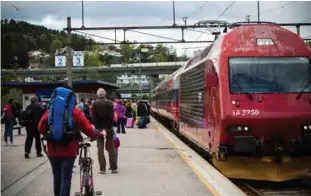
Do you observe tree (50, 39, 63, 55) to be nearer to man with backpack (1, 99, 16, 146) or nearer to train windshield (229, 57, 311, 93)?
man with backpack (1, 99, 16, 146)

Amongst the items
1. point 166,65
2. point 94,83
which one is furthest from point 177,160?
point 166,65

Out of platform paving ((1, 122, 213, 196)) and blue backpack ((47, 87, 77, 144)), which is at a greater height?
blue backpack ((47, 87, 77, 144))

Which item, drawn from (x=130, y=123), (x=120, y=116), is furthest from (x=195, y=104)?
(x=130, y=123)

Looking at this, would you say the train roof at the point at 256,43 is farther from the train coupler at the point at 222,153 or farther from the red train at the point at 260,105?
the train coupler at the point at 222,153

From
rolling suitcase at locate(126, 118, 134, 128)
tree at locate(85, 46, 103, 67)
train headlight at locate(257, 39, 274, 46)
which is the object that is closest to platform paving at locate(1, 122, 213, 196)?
train headlight at locate(257, 39, 274, 46)

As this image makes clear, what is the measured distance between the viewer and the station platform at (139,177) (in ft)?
30.0

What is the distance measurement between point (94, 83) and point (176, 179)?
92.8 ft

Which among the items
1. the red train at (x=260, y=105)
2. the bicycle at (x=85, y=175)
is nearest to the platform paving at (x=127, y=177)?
the red train at (x=260, y=105)

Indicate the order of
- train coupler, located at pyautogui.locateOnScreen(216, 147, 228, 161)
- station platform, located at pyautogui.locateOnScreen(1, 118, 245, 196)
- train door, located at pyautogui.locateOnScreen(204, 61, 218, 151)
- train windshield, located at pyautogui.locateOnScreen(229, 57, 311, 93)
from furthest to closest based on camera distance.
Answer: train door, located at pyautogui.locateOnScreen(204, 61, 218, 151) < train windshield, located at pyautogui.locateOnScreen(229, 57, 311, 93) < train coupler, located at pyautogui.locateOnScreen(216, 147, 228, 161) < station platform, located at pyautogui.locateOnScreen(1, 118, 245, 196)

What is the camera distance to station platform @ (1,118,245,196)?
30.0 ft

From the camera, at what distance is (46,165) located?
12555 mm

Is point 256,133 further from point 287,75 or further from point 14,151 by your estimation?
point 14,151

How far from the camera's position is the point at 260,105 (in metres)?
10.6

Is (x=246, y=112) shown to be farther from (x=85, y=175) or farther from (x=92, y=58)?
(x=92, y=58)
